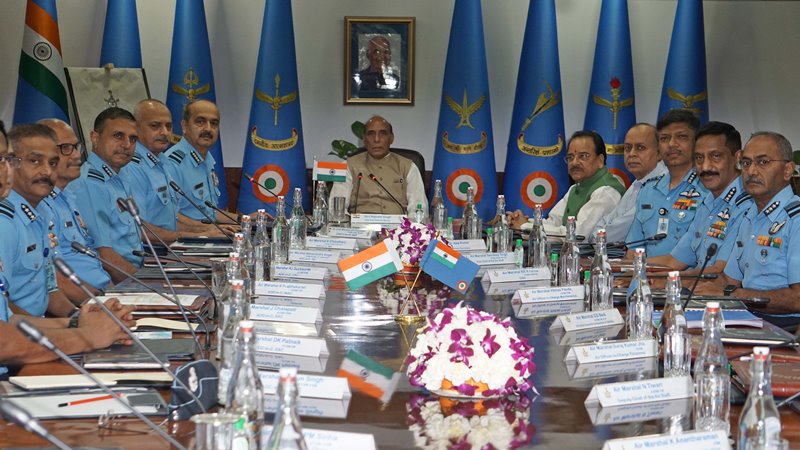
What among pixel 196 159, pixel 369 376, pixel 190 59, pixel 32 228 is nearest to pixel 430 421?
pixel 369 376

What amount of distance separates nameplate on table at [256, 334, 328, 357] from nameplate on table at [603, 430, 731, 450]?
90cm

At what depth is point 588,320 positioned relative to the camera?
2.72 m

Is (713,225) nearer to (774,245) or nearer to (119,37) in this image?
(774,245)

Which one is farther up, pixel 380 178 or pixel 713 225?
pixel 380 178

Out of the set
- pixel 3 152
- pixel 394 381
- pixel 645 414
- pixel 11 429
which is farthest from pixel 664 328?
pixel 3 152

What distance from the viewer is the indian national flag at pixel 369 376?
202cm

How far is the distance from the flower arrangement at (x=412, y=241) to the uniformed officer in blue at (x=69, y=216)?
1.14 meters

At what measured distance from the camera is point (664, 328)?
228 cm

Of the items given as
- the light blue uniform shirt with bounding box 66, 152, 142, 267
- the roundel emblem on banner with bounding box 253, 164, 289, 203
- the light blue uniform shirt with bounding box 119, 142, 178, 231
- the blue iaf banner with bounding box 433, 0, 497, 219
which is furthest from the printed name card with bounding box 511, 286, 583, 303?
the roundel emblem on banner with bounding box 253, 164, 289, 203

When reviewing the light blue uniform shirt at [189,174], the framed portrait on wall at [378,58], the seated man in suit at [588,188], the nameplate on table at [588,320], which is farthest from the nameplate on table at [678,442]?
the framed portrait on wall at [378,58]

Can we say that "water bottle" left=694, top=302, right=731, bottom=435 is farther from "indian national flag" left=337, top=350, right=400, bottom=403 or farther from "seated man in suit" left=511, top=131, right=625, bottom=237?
"seated man in suit" left=511, top=131, right=625, bottom=237

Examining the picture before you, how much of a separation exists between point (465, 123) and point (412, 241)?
373 centimetres

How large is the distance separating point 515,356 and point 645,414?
26 centimetres

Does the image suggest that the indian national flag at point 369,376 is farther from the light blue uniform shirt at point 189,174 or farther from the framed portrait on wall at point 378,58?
the framed portrait on wall at point 378,58
